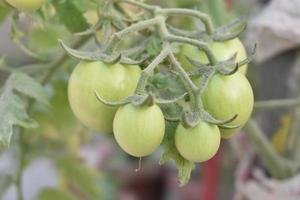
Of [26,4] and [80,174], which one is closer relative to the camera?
[26,4]

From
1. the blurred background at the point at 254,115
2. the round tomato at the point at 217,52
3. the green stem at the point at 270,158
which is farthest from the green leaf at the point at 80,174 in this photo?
the round tomato at the point at 217,52

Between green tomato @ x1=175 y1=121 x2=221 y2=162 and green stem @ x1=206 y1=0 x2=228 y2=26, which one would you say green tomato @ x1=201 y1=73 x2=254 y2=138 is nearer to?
green tomato @ x1=175 y1=121 x2=221 y2=162

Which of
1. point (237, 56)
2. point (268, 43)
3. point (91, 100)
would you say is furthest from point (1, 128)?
point (268, 43)

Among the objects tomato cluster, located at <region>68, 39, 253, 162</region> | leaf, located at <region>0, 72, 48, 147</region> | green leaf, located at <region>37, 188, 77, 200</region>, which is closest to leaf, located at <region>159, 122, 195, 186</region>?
tomato cluster, located at <region>68, 39, 253, 162</region>

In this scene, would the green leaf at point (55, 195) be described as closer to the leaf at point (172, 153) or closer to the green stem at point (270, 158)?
the green stem at point (270, 158)

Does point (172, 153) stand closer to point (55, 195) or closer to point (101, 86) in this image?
point (101, 86)

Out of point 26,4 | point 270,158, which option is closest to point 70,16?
point 26,4

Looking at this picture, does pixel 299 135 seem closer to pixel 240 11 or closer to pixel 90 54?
pixel 240 11
